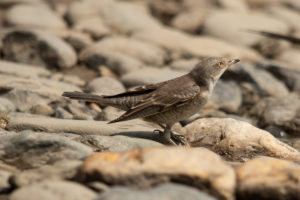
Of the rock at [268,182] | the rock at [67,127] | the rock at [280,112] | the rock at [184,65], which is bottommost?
the rock at [280,112]

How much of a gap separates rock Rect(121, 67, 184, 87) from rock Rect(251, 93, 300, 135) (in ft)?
5.56

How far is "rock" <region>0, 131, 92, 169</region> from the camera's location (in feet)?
16.9

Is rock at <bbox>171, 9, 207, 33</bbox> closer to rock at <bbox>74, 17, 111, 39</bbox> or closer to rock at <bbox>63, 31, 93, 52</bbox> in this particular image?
rock at <bbox>74, 17, 111, 39</bbox>

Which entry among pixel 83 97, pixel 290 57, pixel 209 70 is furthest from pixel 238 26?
pixel 83 97

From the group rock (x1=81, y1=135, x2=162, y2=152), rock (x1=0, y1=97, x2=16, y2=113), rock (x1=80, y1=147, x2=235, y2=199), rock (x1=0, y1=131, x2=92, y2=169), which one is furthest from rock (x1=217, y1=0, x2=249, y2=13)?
rock (x1=80, y1=147, x2=235, y2=199)

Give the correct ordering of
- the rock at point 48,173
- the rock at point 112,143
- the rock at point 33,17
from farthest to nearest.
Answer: the rock at point 33,17 < the rock at point 112,143 < the rock at point 48,173

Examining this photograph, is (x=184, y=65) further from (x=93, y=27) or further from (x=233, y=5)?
(x=233, y=5)

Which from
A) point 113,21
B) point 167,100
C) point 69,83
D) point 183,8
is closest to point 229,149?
point 167,100

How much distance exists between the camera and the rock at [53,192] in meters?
4.12

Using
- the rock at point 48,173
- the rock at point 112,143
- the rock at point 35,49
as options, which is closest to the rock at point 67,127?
the rock at point 112,143

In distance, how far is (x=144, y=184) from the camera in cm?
433

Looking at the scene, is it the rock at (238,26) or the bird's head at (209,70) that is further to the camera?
the rock at (238,26)

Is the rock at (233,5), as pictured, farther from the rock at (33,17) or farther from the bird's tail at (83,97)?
the bird's tail at (83,97)

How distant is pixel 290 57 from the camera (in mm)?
12102
